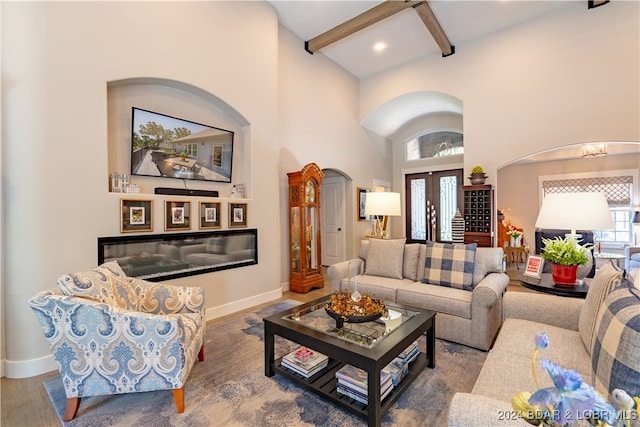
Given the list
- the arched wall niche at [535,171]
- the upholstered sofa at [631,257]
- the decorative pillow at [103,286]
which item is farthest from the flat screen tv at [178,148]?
the upholstered sofa at [631,257]

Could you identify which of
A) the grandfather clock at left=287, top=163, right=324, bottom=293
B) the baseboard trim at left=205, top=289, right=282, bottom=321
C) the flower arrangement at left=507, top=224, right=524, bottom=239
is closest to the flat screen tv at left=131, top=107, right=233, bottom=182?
the grandfather clock at left=287, top=163, right=324, bottom=293

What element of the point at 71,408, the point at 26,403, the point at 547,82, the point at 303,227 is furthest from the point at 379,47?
the point at 26,403

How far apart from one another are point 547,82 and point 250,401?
18.3 feet

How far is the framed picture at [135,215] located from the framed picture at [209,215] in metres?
0.55

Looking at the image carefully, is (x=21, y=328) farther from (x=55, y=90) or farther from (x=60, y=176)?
(x=55, y=90)

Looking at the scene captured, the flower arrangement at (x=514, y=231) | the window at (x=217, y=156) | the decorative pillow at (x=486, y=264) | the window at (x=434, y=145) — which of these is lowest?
the decorative pillow at (x=486, y=264)

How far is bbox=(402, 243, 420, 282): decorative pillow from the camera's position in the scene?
3359 millimetres

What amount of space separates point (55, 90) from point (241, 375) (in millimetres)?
2751

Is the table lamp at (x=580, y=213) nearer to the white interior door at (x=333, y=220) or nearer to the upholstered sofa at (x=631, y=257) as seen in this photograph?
the upholstered sofa at (x=631, y=257)

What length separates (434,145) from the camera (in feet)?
23.3

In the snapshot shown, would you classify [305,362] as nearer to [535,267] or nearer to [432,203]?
[535,267]

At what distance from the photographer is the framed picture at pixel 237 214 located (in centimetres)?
374

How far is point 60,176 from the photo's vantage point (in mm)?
2480

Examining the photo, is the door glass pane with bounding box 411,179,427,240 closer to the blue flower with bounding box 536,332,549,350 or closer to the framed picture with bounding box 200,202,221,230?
the framed picture with bounding box 200,202,221,230
